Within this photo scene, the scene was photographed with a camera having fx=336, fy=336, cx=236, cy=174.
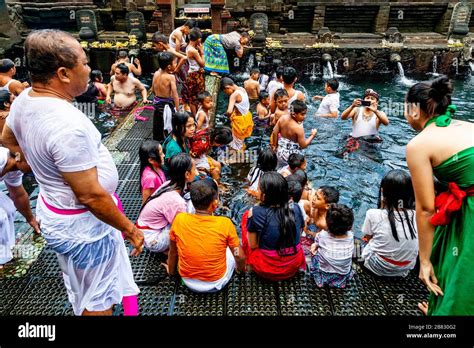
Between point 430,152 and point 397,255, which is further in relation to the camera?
point 397,255

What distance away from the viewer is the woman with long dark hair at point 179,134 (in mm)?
4871

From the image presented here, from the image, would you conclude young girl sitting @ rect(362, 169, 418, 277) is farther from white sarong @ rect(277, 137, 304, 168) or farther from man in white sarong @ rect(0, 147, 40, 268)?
man in white sarong @ rect(0, 147, 40, 268)

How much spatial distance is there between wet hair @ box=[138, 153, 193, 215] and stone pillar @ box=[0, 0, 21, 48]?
14.0 m

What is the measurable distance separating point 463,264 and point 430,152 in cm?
77

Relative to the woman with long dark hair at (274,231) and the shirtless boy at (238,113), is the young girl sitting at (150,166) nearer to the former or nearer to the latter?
the woman with long dark hair at (274,231)

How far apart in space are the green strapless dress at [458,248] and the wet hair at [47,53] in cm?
234

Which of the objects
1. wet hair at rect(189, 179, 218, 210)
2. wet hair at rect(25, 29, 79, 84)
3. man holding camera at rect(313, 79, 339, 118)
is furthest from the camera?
man holding camera at rect(313, 79, 339, 118)

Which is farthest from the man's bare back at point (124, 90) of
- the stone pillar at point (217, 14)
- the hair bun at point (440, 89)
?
the hair bun at point (440, 89)

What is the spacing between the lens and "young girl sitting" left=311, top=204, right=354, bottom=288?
130 inches

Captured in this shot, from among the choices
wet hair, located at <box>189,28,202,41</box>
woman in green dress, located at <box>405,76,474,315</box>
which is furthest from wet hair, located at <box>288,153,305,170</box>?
wet hair, located at <box>189,28,202,41</box>

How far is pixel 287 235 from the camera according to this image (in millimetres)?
3297
